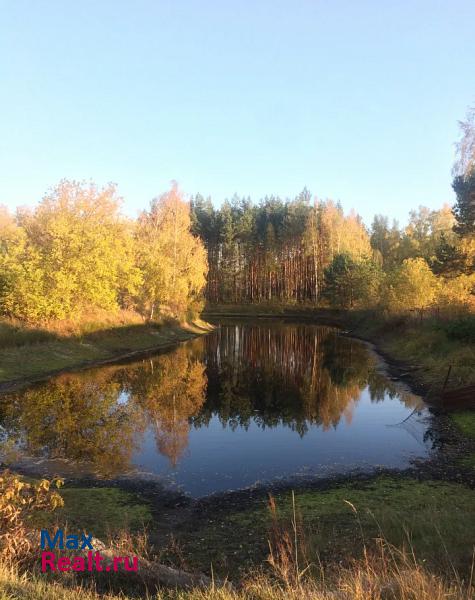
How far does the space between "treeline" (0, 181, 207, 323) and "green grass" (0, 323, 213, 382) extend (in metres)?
2.11

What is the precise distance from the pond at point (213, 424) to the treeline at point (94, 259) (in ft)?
22.8

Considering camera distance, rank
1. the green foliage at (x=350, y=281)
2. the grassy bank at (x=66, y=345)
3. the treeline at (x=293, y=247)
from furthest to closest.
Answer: the treeline at (x=293, y=247), the green foliage at (x=350, y=281), the grassy bank at (x=66, y=345)

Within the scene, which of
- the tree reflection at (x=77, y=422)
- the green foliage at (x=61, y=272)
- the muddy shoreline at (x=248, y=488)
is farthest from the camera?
the green foliage at (x=61, y=272)

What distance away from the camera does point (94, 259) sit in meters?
32.9

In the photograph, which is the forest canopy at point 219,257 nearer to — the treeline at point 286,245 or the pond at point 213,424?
the treeline at point 286,245

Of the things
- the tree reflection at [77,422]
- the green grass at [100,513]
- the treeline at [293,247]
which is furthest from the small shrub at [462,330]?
the treeline at [293,247]

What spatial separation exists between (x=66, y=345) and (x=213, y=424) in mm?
17959

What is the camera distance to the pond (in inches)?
561

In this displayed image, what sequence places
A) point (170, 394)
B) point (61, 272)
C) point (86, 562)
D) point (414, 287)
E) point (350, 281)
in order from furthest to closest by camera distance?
point (350, 281) → point (414, 287) → point (61, 272) → point (170, 394) → point (86, 562)

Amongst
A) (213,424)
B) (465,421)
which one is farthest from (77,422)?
(465,421)

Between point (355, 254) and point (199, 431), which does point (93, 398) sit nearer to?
point (199, 431)

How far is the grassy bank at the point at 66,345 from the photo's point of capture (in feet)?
87.7

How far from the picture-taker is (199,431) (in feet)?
59.8

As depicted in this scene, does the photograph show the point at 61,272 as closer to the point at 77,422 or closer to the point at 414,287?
the point at 77,422
